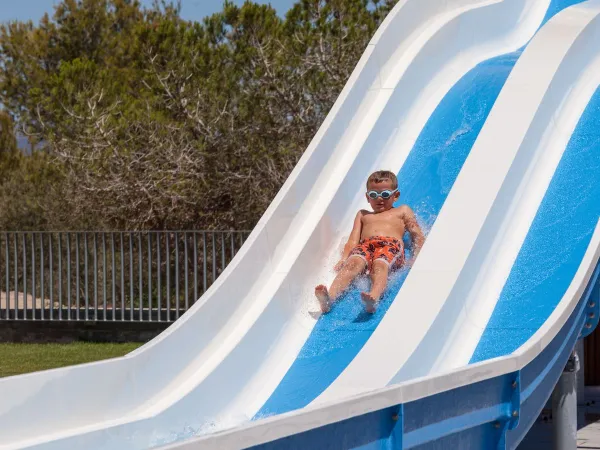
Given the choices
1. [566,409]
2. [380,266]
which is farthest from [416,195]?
[566,409]

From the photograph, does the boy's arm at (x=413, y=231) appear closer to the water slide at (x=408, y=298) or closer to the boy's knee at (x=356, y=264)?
the water slide at (x=408, y=298)

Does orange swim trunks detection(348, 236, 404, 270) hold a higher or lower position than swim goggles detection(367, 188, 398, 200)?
lower

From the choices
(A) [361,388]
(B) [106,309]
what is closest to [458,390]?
(A) [361,388]

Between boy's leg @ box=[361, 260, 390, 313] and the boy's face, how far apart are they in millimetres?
545

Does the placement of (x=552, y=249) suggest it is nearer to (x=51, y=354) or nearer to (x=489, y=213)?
(x=489, y=213)

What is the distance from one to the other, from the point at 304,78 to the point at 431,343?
977cm

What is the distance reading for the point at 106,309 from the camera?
12336mm

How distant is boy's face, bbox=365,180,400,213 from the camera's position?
6.70 m

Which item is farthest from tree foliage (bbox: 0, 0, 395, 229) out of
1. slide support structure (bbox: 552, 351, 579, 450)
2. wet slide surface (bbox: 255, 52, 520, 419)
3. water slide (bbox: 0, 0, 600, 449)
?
slide support structure (bbox: 552, 351, 579, 450)

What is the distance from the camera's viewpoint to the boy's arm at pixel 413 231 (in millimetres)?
6481

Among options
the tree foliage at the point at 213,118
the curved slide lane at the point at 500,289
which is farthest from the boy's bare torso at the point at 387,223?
the tree foliage at the point at 213,118

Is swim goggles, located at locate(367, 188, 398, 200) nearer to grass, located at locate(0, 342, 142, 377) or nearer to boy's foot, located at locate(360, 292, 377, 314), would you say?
boy's foot, located at locate(360, 292, 377, 314)

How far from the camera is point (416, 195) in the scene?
6984 millimetres

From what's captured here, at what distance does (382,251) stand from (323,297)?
0.44 m
